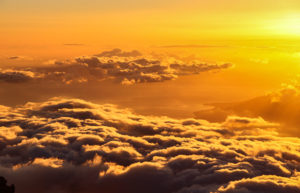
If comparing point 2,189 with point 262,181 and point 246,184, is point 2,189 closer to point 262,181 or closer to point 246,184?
point 246,184

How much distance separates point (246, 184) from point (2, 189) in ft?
451

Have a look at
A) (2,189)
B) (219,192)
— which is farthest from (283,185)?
(2,189)

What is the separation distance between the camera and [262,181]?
198m

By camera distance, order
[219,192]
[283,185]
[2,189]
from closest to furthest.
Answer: [2,189], [219,192], [283,185]

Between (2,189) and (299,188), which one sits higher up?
(2,189)

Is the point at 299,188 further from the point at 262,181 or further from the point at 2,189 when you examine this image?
the point at 2,189

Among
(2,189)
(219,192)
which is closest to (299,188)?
(219,192)

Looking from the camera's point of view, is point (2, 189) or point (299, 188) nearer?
point (2, 189)

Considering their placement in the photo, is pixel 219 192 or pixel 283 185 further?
pixel 283 185

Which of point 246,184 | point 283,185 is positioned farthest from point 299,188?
point 246,184

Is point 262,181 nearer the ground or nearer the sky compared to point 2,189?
nearer the ground

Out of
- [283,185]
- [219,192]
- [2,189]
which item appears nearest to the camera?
[2,189]

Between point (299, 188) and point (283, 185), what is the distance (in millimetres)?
9544

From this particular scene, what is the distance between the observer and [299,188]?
624 feet
